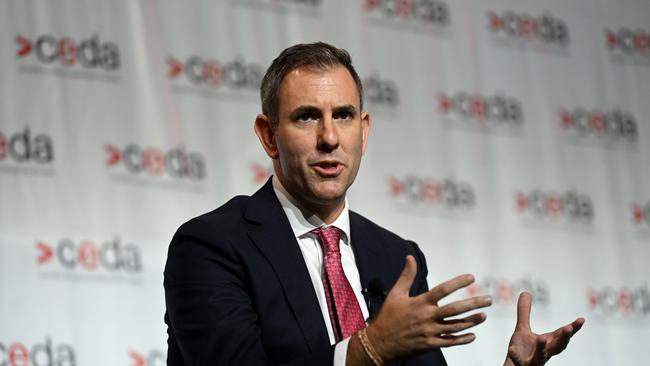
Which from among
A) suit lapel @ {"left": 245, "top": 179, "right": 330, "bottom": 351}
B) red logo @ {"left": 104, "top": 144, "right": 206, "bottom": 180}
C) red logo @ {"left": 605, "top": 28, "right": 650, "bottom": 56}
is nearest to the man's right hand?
suit lapel @ {"left": 245, "top": 179, "right": 330, "bottom": 351}

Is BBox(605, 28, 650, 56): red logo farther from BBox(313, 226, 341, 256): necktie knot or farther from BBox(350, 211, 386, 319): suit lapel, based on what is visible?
BBox(313, 226, 341, 256): necktie knot

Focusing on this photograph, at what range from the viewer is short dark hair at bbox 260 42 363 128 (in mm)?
2584

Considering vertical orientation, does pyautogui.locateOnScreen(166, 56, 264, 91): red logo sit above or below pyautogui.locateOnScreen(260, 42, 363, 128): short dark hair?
above

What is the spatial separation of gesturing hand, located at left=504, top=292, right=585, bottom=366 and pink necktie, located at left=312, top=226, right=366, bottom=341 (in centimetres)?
38

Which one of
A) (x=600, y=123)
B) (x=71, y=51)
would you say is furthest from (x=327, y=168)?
(x=600, y=123)

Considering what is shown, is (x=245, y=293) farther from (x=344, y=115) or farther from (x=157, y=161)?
(x=157, y=161)

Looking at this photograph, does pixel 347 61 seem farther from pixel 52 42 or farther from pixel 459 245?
pixel 459 245

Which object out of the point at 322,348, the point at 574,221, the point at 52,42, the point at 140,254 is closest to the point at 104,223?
the point at 140,254

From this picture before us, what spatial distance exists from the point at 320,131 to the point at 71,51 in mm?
2263

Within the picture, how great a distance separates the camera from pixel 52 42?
4.41m

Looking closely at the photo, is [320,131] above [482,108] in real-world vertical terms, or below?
below

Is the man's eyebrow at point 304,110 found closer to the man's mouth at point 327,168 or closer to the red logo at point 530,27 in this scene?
the man's mouth at point 327,168

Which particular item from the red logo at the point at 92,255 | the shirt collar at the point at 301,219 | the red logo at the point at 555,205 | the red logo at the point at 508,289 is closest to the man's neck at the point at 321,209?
the shirt collar at the point at 301,219

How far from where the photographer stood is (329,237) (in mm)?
2611
